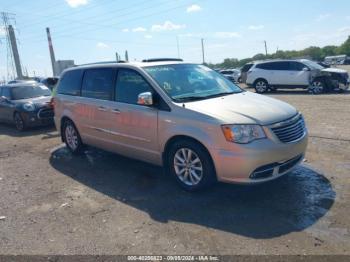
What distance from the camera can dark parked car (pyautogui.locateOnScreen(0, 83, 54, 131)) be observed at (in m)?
10.9

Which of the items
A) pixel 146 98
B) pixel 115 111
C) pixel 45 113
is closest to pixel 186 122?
pixel 146 98

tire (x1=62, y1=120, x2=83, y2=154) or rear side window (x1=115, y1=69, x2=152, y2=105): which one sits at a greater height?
rear side window (x1=115, y1=69, x2=152, y2=105)

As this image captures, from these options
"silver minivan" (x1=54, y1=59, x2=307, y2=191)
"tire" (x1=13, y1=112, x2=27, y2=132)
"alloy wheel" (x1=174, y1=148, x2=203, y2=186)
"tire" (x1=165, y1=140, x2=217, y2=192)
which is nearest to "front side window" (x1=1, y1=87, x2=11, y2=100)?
"tire" (x1=13, y1=112, x2=27, y2=132)

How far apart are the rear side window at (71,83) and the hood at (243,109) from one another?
120 inches

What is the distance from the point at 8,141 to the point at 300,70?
44.3ft

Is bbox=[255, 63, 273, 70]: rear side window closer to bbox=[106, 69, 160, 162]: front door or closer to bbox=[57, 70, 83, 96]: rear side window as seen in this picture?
bbox=[57, 70, 83, 96]: rear side window

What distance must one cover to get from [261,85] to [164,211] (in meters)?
15.7

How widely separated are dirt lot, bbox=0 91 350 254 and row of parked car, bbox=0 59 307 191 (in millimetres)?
382

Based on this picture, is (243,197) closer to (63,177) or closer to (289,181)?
(289,181)

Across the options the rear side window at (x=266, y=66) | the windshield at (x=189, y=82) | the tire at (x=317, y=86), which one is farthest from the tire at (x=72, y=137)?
the rear side window at (x=266, y=66)

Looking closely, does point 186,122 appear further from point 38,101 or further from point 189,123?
point 38,101

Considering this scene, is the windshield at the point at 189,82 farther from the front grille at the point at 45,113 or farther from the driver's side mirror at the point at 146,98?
the front grille at the point at 45,113

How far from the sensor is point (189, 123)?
468cm

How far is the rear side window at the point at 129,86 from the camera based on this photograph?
5.45 meters
